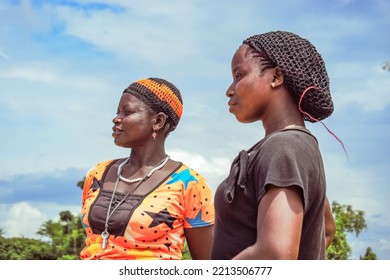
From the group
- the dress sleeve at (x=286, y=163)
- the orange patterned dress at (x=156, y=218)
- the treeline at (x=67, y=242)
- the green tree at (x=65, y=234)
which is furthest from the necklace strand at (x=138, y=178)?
the green tree at (x=65, y=234)

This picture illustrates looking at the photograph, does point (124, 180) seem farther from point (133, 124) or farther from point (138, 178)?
point (133, 124)

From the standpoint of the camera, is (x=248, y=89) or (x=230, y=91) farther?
(x=230, y=91)

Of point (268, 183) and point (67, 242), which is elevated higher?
point (67, 242)

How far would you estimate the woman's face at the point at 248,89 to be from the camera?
272 centimetres

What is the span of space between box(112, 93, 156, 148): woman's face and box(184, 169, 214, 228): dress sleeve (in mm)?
466

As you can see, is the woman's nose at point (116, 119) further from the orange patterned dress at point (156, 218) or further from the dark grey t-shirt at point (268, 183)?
the dark grey t-shirt at point (268, 183)

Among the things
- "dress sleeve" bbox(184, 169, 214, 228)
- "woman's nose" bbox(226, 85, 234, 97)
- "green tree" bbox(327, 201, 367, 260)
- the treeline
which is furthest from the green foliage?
"woman's nose" bbox(226, 85, 234, 97)

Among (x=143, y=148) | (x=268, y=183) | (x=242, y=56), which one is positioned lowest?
(x=268, y=183)

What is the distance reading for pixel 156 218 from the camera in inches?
184

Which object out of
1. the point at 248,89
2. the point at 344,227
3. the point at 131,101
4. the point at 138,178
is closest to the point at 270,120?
the point at 248,89

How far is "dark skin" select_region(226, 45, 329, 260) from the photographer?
2.38 m

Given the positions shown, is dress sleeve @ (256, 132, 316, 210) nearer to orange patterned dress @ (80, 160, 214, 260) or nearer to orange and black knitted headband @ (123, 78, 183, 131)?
orange patterned dress @ (80, 160, 214, 260)

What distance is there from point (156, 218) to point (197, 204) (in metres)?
0.36
